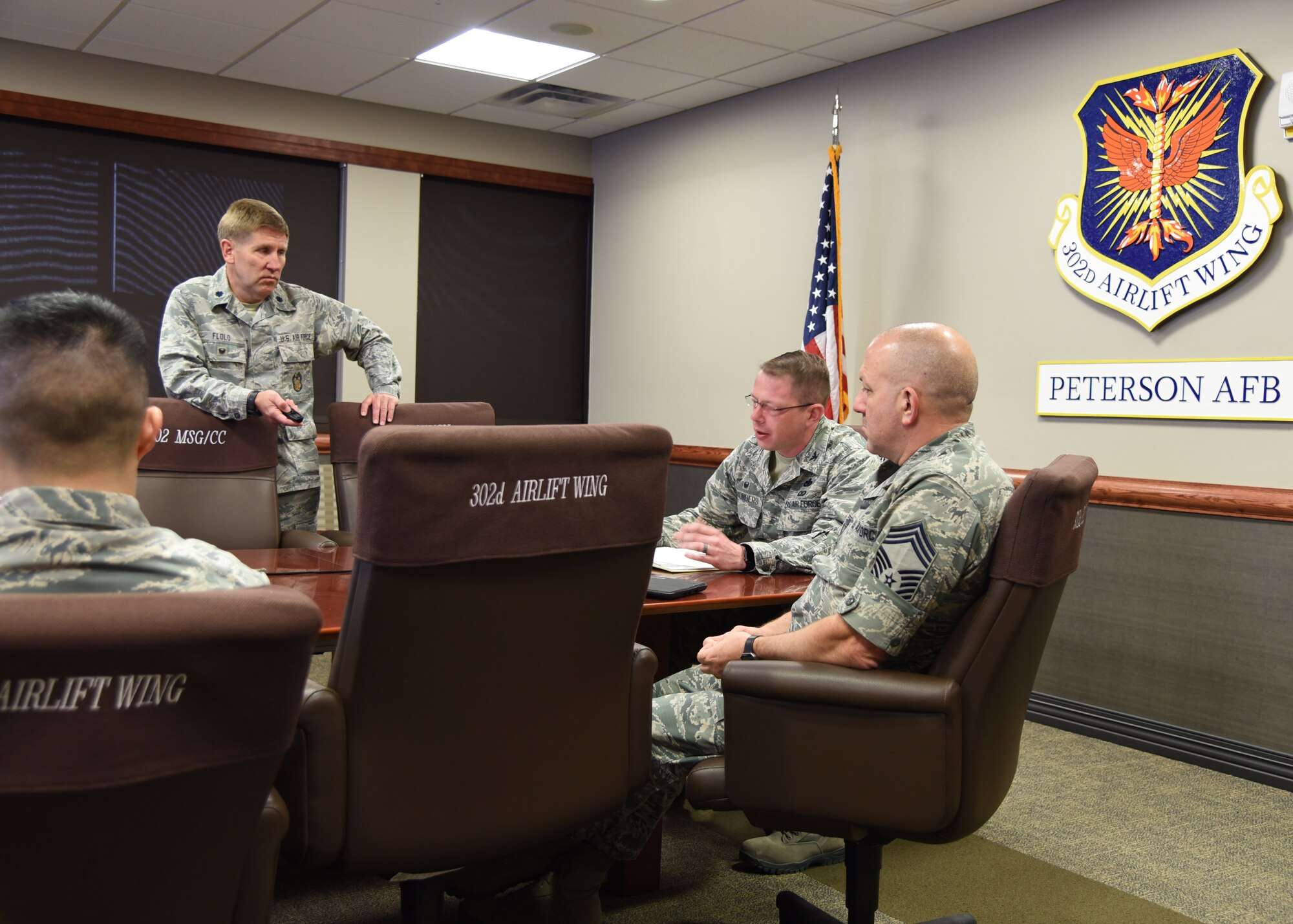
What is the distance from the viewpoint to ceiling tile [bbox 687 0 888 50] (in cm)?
428

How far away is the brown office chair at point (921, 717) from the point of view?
1727 mm

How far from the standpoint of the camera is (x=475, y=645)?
4.95ft

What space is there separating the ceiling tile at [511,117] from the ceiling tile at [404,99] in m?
0.09

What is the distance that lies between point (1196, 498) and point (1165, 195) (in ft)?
3.41

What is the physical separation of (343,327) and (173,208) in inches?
90.6

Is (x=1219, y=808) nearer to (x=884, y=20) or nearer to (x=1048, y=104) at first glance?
(x=1048, y=104)

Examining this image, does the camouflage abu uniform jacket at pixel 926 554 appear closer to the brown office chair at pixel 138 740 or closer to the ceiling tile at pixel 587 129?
the brown office chair at pixel 138 740

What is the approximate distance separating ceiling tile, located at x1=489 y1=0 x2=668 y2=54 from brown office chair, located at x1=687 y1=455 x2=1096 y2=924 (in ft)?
10.6

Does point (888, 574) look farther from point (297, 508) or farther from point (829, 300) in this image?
point (829, 300)

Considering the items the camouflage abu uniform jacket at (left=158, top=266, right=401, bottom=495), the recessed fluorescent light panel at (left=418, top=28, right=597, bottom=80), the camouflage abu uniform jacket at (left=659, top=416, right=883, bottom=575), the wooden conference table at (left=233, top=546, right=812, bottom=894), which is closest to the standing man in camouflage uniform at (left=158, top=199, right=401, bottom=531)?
the camouflage abu uniform jacket at (left=158, top=266, right=401, bottom=495)

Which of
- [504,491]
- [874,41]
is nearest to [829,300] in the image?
[874,41]

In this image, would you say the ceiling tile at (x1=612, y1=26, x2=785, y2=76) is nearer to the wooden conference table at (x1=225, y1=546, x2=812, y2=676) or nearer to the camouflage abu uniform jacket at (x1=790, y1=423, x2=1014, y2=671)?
the wooden conference table at (x1=225, y1=546, x2=812, y2=676)

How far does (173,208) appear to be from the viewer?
5523 mm

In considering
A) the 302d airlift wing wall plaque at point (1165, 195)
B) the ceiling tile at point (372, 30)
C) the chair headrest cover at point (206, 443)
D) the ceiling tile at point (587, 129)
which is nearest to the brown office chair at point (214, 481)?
the chair headrest cover at point (206, 443)
